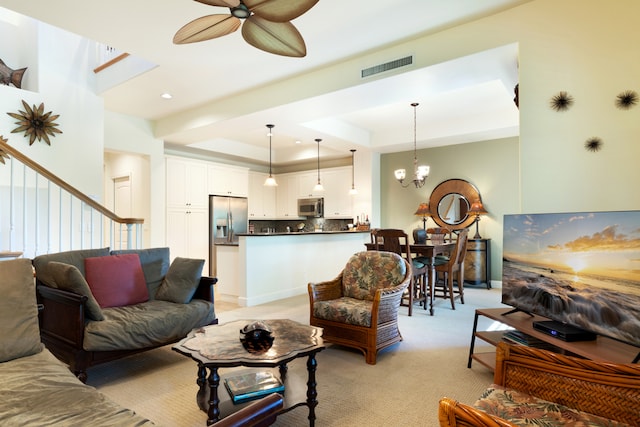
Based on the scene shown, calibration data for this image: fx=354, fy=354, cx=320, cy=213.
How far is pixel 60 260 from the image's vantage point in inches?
117

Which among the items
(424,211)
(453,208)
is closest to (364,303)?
(424,211)

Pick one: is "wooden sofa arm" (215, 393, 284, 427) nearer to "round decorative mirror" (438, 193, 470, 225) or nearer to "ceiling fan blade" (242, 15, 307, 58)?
"ceiling fan blade" (242, 15, 307, 58)

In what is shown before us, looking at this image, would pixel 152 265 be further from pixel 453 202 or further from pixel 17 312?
pixel 453 202

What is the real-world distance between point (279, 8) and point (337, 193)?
5987 mm

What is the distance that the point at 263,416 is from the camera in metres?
0.77

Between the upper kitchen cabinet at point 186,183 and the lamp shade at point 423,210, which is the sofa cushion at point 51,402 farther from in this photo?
the lamp shade at point 423,210

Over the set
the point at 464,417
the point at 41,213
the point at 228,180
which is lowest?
the point at 464,417

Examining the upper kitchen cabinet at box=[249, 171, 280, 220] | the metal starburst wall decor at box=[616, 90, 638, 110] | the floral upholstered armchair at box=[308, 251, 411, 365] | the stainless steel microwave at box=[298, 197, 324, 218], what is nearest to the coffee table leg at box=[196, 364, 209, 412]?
the floral upholstered armchair at box=[308, 251, 411, 365]

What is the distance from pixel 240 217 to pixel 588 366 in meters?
7.06

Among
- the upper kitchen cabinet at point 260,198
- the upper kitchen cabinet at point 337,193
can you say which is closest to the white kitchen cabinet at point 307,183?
the upper kitchen cabinet at point 337,193

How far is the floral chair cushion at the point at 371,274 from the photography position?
3.35 meters

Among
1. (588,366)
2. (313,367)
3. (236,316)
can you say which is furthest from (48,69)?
(588,366)

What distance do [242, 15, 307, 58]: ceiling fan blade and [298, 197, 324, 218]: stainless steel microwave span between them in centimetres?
575

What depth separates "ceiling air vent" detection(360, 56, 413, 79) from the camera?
345cm
